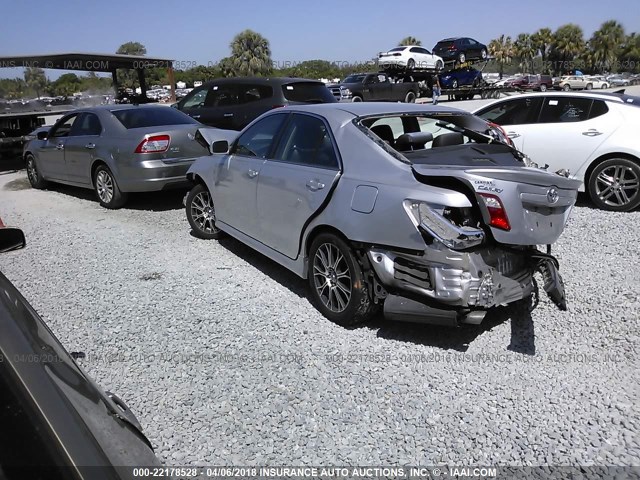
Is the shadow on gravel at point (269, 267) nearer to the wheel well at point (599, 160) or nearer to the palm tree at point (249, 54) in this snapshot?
the wheel well at point (599, 160)

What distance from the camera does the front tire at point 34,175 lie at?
1019 centimetres

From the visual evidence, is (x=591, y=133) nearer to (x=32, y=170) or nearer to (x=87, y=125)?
(x=87, y=125)

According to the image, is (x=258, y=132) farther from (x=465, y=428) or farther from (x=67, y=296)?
(x=465, y=428)

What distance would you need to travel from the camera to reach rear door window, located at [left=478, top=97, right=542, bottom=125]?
7.95m

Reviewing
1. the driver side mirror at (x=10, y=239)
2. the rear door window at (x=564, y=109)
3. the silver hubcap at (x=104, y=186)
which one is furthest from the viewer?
the silver hubcap at (x=104, y=186)

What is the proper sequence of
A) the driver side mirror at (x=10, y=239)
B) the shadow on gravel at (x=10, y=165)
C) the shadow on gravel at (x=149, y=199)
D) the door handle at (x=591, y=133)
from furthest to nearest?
the shadow on gravel at (x=10, y=165)
the shadow on gravel at (x=149, y=199)
the door handle at (x=591, y=133)
the driver side mirror at (x=10, y=239)

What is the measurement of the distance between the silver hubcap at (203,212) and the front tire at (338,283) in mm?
2293

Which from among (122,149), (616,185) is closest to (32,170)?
(122,149)

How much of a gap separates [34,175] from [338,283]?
8794 millimetres

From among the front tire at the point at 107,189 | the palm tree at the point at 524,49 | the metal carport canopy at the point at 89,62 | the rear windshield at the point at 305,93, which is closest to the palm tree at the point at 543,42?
the palm tree at the point at 524,49

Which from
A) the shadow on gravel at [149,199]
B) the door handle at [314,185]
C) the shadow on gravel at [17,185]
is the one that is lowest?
→ the shadow on gravel at [149,199]

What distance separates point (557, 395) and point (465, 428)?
0.70 metres

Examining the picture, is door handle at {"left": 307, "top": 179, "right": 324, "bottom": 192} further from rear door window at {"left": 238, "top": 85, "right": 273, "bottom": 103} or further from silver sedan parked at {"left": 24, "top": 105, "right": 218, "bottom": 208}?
rear door window at {"left": 238, "top": 85, "right": 273, "bottom": 103}

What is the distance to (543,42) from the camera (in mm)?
74312
